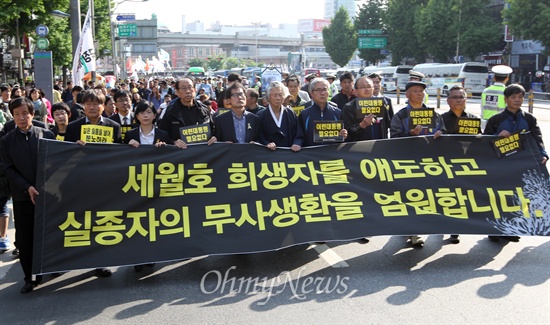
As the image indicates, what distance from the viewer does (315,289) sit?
5316mm

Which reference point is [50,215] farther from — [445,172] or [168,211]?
[445,172]

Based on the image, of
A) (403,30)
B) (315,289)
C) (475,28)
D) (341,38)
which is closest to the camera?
(315,289)

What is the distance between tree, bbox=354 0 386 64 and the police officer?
65.5 metres

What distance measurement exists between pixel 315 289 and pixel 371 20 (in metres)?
72.4

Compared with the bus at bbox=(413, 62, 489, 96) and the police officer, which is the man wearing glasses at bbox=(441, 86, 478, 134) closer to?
the police officer

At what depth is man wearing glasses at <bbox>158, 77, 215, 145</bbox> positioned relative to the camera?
717 centimetres

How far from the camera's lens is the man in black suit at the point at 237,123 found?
653 cm

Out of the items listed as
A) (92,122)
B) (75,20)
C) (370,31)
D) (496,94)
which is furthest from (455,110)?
(370,31)

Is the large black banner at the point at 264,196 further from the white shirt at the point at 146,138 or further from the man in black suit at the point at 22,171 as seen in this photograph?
the white shirt at the point at 146,138

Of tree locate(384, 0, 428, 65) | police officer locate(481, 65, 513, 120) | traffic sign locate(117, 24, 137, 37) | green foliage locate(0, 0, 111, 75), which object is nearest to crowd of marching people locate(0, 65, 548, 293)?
police officer locate(481, 65, 513, 120)

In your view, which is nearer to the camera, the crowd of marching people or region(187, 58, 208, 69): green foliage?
the crowd of marching people

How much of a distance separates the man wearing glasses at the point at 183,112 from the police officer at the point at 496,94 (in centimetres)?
421

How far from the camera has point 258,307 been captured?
4.93 m

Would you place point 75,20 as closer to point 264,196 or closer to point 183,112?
point 183,112
